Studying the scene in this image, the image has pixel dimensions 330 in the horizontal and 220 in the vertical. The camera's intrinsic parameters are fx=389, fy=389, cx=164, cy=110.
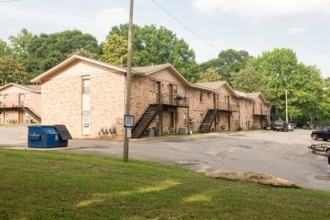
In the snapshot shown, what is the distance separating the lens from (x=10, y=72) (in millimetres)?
71562

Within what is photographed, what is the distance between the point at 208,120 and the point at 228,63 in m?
71.9

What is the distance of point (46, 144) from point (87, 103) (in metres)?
14.6

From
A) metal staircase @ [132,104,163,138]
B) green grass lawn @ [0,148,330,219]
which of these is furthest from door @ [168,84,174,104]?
green grass lawn @ [0,148,330,219]

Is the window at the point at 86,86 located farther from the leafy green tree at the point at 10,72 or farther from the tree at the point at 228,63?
the tree at the point at 228,63

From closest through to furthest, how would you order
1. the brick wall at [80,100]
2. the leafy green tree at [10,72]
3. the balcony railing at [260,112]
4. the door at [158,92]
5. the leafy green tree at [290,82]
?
the brick wall at [80,100]
the door at [158,92]
the balcony railing at [260,112]
the leafy green tree at [10,72]
the leafy green tree at [290,82]

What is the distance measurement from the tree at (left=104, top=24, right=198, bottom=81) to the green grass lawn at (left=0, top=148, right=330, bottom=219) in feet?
230

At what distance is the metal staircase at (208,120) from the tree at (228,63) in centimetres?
5325

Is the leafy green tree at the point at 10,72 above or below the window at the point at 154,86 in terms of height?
above

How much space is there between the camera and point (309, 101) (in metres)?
77.9

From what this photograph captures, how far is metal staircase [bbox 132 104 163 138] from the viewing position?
33.1 m

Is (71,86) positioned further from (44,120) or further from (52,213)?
(52,213)

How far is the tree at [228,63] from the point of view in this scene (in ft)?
354

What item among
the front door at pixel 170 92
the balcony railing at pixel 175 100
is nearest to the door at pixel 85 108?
the balcony railing at pixel 175 100

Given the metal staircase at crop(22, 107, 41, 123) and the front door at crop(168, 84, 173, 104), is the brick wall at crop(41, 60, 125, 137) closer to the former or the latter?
the front door at crop(168, 84, 173, 104)
